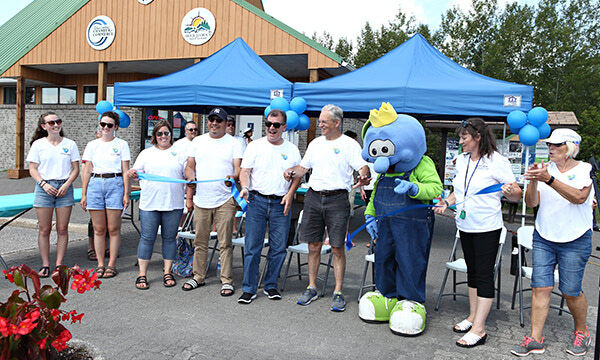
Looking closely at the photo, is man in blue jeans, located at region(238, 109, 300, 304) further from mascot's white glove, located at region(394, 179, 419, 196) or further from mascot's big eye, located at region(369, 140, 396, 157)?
mascot's white glove, located at region(394, 179, 419, 196)

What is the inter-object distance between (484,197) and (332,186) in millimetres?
1390

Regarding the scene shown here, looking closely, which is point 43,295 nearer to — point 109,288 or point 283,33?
point 109,288

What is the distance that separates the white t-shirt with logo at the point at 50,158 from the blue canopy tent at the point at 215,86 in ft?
8.85

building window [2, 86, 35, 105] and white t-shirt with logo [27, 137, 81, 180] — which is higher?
building window [2, 86, 35, 105]

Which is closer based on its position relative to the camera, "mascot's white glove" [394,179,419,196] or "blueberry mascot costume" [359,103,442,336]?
"mascot's white glove" [394,179,419,196]

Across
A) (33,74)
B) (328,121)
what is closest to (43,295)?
(328,121)

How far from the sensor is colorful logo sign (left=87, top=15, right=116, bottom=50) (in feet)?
48.7

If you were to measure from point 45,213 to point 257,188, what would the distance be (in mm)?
2403

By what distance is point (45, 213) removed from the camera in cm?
527

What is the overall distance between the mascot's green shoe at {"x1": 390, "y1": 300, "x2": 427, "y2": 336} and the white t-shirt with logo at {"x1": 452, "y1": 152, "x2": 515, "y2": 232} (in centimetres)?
79

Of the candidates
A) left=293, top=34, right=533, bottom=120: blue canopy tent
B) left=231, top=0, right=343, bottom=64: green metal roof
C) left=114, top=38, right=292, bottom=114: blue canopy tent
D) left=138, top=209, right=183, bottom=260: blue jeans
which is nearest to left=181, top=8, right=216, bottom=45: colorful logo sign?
left=231, top=0, right=343, bottom=64: green metal roof

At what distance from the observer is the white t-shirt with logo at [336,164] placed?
4633mm

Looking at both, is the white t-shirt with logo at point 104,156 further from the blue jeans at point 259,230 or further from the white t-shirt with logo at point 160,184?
the blue jeans at point 259,230

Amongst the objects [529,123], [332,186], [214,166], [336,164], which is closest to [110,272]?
[214,166]
